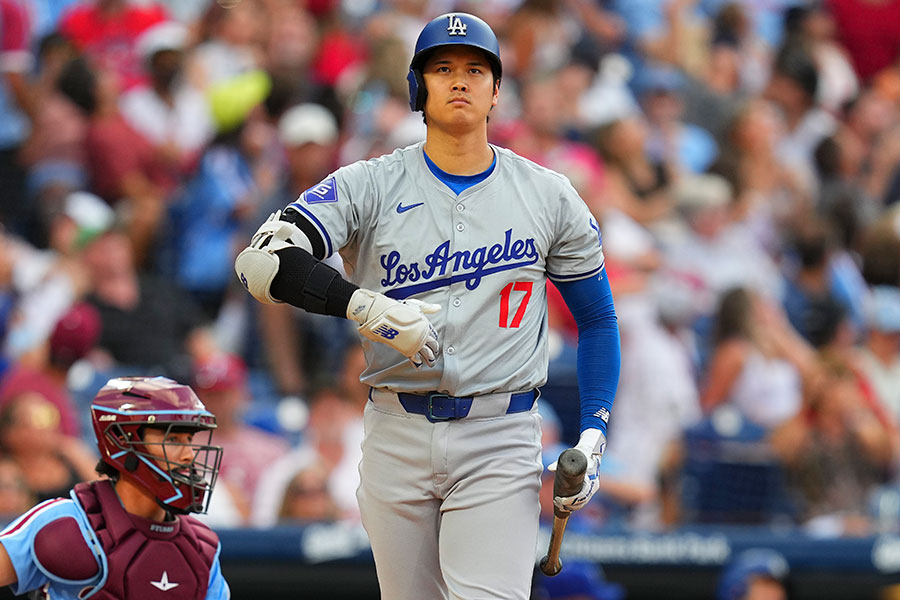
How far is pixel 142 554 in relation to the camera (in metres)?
4.04

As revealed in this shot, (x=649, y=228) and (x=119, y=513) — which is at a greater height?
(x=649, y=228)

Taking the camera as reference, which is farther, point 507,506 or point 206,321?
point 206,321

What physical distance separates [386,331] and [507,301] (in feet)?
1.60

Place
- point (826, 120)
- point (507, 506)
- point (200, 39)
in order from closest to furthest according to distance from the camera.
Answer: point (507, 506) → point (200, 39) → point (826, 120)

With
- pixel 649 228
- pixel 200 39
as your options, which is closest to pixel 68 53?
pixel 200 39

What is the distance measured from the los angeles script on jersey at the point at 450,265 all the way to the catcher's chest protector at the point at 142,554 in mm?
936

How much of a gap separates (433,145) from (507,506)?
0.99 metres

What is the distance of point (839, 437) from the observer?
7879 millimetres

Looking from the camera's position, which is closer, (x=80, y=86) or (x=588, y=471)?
(x=588, y=471)

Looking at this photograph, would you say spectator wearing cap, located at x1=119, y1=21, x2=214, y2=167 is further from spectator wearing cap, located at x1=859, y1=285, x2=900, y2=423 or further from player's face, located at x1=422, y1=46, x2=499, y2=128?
player's face, located at x1=422, y1=46, x2=499, y2=128

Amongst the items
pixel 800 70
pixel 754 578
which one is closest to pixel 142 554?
pixel 754 578

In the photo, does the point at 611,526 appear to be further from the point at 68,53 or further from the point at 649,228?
the point at 68,53

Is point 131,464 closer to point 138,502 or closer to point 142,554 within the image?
point 138,502

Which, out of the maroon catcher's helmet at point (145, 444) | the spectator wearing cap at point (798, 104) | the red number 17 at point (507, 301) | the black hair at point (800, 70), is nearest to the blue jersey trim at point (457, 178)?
the red number 17 at point (507, 301)
